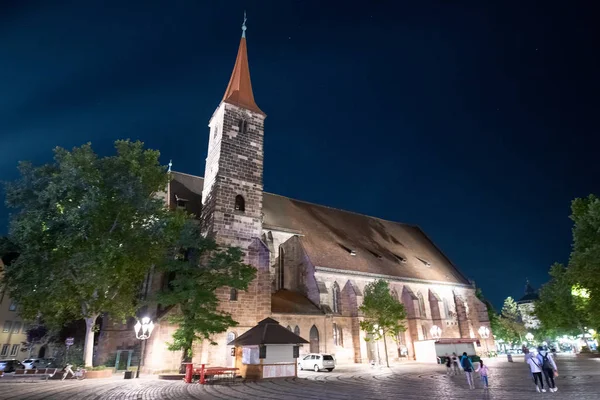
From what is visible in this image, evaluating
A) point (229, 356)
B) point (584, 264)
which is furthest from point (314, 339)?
point (584, 264)

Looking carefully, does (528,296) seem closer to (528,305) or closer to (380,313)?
(528,305)

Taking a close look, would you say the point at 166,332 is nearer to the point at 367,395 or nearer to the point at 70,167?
the point at 70,167

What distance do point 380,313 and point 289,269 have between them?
8950mm

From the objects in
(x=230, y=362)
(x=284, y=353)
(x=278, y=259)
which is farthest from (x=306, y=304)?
(x=284, y=353)

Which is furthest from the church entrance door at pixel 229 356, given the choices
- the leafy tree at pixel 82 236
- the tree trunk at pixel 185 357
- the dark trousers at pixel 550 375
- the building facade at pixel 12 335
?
the building facade at pixel 12 335

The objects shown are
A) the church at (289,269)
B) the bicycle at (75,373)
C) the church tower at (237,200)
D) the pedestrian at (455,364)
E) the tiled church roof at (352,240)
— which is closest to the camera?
the bicycle at (75,373)

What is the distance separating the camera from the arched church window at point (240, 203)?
3079 cm

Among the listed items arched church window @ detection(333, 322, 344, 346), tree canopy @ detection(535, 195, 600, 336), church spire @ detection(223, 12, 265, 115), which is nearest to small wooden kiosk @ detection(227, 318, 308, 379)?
arched church window @ detection(333, 322, 344, 346)

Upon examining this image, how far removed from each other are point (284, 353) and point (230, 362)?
6874mm

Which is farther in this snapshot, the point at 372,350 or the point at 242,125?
the point at 372,350

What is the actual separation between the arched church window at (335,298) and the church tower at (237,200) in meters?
7.96

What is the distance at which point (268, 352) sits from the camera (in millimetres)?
20359

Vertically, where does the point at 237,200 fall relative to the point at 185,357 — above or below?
above

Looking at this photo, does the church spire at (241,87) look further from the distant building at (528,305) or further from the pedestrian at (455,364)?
the distant building at (528,305)
